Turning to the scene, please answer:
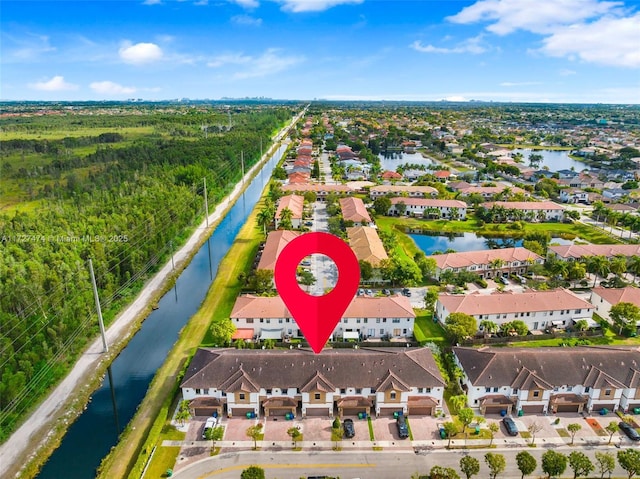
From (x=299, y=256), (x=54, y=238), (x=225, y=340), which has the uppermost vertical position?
(x=299, y=256)

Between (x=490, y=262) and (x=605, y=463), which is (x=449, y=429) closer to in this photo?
(x=605, y=463)

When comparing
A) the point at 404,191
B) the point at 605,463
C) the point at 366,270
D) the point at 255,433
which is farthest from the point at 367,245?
the point at 404,191

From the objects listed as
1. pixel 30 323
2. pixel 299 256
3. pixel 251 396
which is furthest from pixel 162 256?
pixel 299 256

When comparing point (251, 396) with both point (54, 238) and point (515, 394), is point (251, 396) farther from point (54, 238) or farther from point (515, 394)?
point (54, 238)

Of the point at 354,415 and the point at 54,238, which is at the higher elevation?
the point at 54,238

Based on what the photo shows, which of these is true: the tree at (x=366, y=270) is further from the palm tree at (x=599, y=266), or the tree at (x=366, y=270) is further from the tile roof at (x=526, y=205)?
the tile roof at (x=526, y=205)

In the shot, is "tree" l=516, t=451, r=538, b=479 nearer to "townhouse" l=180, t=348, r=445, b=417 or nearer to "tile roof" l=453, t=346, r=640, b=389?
"tile roof" l=453, t=346, r=640, b=389

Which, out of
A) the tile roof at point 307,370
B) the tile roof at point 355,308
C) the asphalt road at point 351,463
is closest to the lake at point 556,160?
the tile roof at point 355,308
